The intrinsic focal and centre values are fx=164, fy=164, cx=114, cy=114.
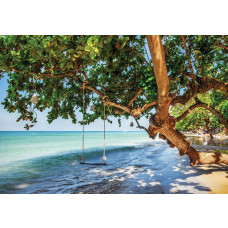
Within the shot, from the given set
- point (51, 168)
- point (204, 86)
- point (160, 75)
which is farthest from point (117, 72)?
point (51, 168)

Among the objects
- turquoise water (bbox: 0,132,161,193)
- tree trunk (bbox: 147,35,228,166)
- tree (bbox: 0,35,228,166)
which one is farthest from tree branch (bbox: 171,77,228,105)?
turquoise water (bbox: 0,132,161,193)

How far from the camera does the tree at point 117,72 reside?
5.16 ft

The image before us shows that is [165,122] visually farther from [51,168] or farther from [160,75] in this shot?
[51,168]

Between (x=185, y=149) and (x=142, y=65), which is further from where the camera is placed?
(x=142, y=65)

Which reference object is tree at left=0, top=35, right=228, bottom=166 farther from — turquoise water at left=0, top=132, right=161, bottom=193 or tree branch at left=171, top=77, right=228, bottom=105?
turquoise water at left=0, top=132, right=161, bottom=193

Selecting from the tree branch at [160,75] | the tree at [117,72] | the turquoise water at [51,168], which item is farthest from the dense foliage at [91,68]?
the turquoise water at [51,168]

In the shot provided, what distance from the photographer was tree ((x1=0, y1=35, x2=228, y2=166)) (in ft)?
5.16

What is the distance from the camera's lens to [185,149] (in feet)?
8.63
